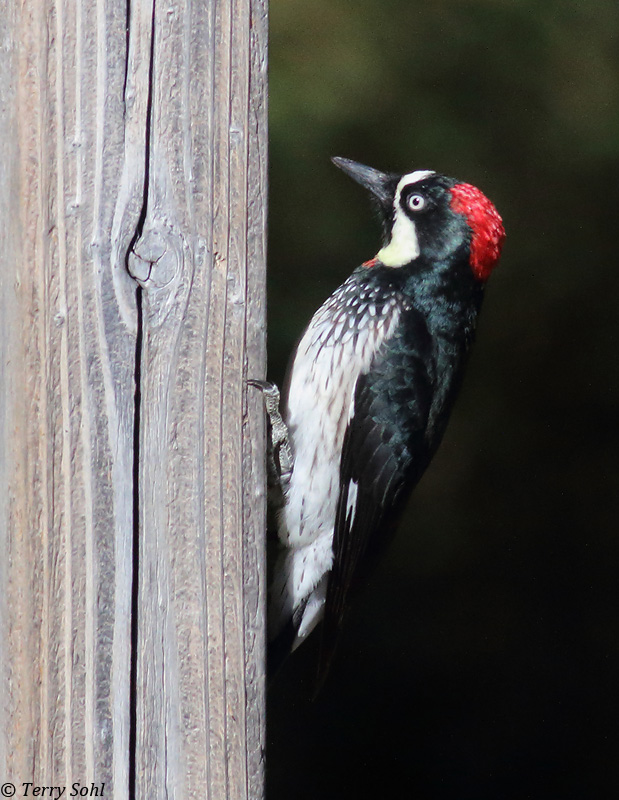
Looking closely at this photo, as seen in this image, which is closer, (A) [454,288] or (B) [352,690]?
(A) [454,288]

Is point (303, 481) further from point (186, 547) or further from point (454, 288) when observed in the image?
point (186, 547)

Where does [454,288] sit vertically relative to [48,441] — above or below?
above

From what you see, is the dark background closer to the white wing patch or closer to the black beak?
the black beak

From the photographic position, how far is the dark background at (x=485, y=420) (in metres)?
2.67

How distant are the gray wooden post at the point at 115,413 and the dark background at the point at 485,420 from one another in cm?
160

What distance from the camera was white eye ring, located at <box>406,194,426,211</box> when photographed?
6.16 feet

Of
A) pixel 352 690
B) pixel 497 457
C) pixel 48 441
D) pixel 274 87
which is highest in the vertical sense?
pixel 274 87

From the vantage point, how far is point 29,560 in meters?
0.97

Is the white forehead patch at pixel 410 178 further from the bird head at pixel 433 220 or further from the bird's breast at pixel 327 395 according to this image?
the bird's breast at pixel 327 395

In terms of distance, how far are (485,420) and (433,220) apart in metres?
1.05

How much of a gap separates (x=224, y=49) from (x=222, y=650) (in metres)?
0.65

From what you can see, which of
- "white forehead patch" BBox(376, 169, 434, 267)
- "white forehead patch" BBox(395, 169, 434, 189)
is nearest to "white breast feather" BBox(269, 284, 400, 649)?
"white forehead patch" BBox(376, 169, 434, 267)

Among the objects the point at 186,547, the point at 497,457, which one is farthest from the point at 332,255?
the point at 186,547

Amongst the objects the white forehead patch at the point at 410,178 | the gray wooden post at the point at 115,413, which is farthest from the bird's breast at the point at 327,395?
the gray wooden post at the point at 115,413
